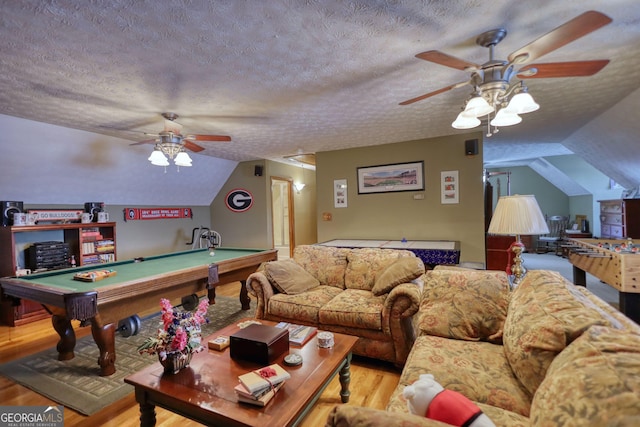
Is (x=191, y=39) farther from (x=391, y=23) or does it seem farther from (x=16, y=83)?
(x=16, y=83)

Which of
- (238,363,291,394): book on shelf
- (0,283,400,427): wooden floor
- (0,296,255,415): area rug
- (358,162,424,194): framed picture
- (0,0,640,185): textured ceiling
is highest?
(0,0,640,185): textured ceiling

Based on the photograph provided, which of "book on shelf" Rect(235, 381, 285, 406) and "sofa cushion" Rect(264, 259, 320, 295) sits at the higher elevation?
"sofa cushion" Rect(264, 259, 320, 295)

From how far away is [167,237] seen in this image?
539cm

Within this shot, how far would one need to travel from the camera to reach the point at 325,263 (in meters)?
3.17

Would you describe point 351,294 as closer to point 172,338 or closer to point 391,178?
point 172,338

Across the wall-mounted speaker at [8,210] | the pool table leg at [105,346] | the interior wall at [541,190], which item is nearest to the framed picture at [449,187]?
the pool table leg at [105,346]

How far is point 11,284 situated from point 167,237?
3093 mm

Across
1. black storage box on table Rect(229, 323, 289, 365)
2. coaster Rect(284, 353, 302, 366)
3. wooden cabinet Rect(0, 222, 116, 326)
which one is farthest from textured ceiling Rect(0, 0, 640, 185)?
coaster Rect(284, 353, 302, 366)

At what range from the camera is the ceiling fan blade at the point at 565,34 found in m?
1.20

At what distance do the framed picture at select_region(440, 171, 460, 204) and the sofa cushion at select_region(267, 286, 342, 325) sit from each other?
2.51 metres

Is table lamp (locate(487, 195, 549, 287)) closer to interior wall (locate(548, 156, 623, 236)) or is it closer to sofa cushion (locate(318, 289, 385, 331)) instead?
sofa cushion (locate(318, 289, 385, 331))

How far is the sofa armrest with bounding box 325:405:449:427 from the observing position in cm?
63

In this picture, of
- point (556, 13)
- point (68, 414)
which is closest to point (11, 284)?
point (68, 414)

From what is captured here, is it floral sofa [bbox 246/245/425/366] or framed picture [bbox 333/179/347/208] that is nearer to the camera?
floral sofa [bbox 246/245/425/366]
